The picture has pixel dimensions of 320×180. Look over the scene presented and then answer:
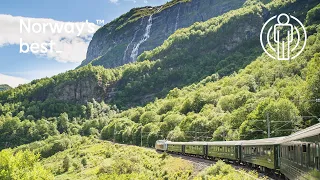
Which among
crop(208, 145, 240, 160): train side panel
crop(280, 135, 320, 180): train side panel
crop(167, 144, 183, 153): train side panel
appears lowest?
crop(167, 144, 183, 153): train side panel

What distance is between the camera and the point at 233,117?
10025 centimetres

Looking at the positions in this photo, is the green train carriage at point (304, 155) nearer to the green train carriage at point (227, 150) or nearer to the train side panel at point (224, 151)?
the green train carriage at point (227, 150)

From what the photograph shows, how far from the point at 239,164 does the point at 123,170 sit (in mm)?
25360

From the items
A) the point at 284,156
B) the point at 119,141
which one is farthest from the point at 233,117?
the point at 119,141

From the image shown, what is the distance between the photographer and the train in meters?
15.4

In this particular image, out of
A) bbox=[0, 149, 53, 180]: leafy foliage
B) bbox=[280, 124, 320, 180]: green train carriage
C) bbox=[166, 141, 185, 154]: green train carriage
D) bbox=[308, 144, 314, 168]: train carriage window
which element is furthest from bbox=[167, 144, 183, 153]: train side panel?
bbox=[308, 144, 314, 168]: train carriage window

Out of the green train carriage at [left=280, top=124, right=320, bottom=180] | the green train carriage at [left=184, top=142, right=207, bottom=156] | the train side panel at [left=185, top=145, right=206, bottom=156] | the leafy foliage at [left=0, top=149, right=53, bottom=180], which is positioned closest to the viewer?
the green train carriage at [left=280, top=124, right=320, bottom=180]

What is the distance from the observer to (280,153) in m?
28.7

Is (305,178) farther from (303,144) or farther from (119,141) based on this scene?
(119,141)

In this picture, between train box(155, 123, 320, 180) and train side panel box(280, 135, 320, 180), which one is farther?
train box(155, 123, 320, 180)

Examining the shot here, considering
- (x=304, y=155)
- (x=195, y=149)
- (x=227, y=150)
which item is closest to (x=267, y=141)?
(x=304, y=155)

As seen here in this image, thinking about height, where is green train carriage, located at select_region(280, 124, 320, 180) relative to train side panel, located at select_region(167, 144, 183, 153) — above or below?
above

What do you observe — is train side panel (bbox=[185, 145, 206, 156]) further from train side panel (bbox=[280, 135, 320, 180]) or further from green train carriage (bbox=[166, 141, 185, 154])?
train side panel (bbox=[280, 135, 320, 180])

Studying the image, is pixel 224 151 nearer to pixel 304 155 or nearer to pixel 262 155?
A: pixel 262 155
